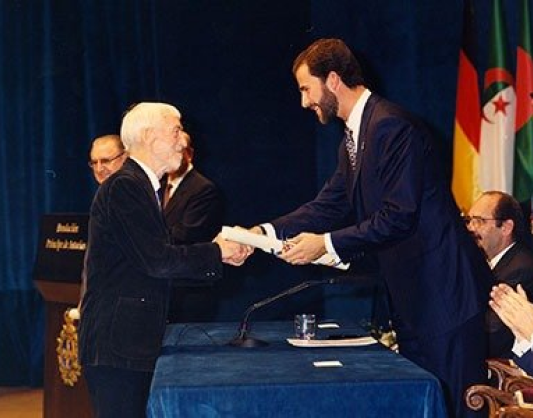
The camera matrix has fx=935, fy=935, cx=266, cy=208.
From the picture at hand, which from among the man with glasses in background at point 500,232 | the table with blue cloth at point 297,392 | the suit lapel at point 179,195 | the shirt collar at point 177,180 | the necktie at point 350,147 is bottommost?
the table with blue cloth at point 297,392

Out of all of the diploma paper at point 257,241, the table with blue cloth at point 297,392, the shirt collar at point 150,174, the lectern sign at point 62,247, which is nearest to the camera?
the table with blue cloth at point 297,392

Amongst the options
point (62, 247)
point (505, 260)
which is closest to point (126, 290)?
point (62, 247)

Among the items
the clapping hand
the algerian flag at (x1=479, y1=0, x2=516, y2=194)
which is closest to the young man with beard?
the clapping hand

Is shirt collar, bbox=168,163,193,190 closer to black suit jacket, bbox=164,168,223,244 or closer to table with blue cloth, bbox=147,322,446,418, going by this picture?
black suit jacket, bbox=164,168,223,244

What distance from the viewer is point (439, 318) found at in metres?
2.93

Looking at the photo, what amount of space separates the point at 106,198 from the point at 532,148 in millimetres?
3360

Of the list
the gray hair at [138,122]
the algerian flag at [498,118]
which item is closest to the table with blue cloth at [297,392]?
the gray hair at [138,122]

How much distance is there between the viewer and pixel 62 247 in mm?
3908

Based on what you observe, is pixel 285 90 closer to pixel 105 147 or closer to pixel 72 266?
pixel 105 147

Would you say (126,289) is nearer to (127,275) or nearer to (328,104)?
(127,275)

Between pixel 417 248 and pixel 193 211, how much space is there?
137 centimetres

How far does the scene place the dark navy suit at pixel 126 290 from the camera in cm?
265

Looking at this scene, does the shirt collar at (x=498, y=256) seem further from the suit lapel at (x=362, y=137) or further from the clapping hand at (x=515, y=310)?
the clapping hand at (x=515, y=310)

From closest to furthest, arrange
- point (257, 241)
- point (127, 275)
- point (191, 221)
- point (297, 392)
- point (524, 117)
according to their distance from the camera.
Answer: point (297, 392) → point (127, 275) → point (257, 241) → point (191, 221) → point (524, 117)
